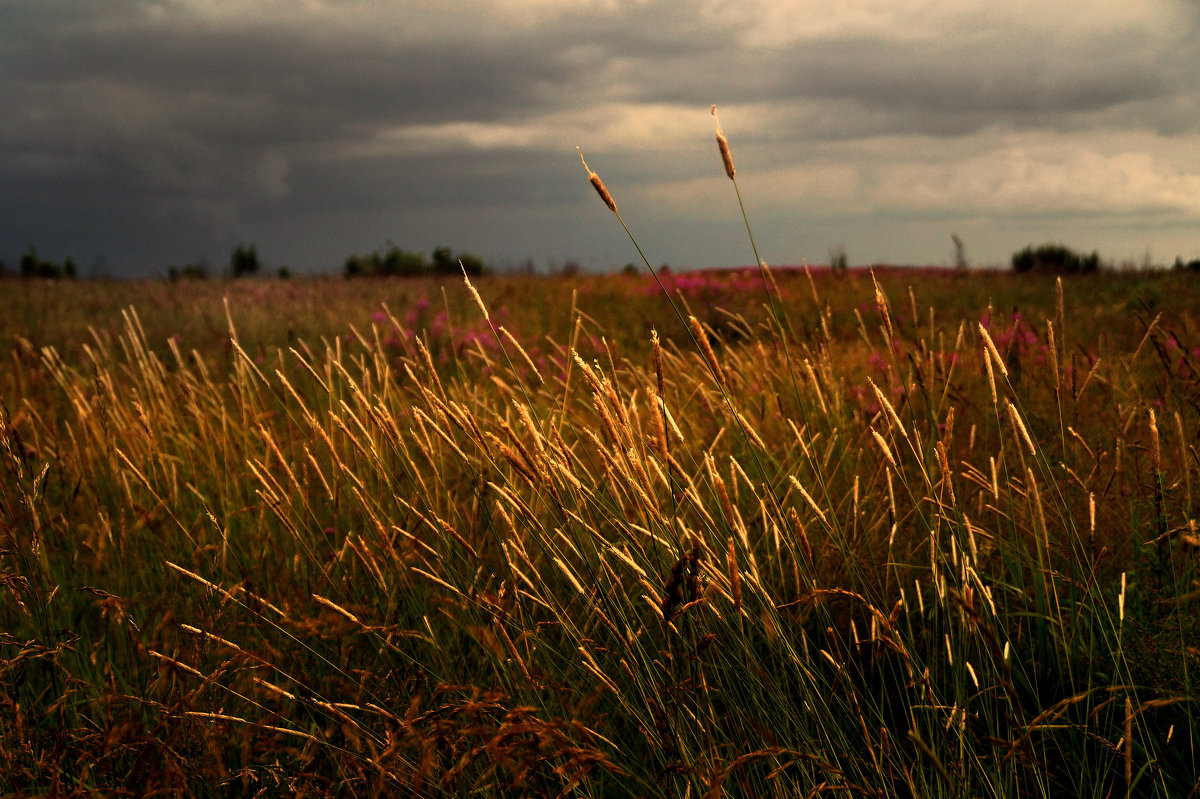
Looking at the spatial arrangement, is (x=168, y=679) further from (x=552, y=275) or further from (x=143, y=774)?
(x=552, y=275)

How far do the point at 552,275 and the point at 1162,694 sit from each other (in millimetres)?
15624

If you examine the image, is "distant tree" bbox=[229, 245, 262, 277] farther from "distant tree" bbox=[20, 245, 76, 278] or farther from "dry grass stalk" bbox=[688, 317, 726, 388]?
"dry grass stalk" bbox=[688, 317, 726, 388]

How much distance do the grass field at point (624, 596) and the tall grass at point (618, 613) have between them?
0.06 ft

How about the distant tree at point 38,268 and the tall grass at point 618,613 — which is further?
the distant tree at point 38,268

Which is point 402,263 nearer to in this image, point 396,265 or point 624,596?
point 396,265

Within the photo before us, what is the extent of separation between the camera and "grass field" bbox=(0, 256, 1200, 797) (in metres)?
1.49

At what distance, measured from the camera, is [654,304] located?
11625mm

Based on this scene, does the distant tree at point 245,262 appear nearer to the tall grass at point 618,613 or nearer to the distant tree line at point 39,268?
the distant tree line at point 39,268

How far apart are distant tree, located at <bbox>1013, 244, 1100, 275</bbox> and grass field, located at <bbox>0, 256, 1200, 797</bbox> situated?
1479 cm

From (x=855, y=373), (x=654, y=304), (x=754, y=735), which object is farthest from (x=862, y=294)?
(x=754, y=735)

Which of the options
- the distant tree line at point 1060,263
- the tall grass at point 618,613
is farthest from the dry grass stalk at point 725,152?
the distant tree line at point 1060,263

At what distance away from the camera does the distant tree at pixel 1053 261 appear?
1753cm

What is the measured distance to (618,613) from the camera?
1585 millimetres

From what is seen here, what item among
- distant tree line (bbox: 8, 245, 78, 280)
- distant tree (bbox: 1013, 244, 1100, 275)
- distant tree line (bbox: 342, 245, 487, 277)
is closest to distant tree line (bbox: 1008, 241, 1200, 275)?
distant tree (bbox: 1013, 244, 1100, 275)
